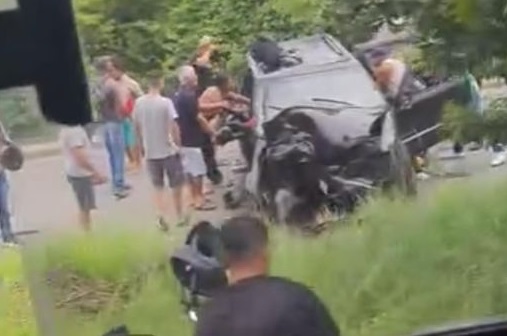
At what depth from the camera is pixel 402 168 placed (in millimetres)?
2830

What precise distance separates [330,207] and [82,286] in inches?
24.6

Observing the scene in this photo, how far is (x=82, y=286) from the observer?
272 centimetres

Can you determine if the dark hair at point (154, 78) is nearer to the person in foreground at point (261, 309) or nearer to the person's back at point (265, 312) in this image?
the person in foreground at point (261, 309)

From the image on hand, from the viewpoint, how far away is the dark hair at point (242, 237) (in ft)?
8.03

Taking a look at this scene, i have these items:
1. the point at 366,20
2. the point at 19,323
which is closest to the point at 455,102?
the point at 366,20

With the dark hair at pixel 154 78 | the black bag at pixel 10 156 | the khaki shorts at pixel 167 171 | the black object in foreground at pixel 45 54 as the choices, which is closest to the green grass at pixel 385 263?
the khaki shorts at pixel 167 171

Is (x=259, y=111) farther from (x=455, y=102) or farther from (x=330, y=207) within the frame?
(x=455, y=102)

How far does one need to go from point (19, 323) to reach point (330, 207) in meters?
0.79

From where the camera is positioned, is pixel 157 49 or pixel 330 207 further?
pixel 330 207

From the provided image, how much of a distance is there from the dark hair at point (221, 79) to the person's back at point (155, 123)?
120mm

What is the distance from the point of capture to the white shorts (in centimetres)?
276

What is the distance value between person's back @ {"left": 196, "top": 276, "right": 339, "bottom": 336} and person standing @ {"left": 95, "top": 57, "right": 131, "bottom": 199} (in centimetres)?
55

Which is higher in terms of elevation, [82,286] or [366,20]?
[366,20]

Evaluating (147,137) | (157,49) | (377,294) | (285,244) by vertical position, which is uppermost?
(157,49)
